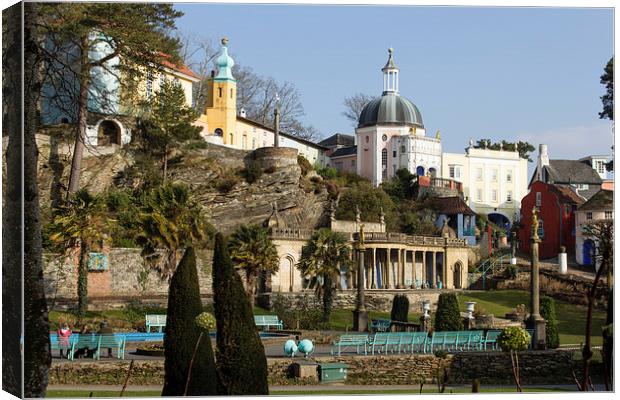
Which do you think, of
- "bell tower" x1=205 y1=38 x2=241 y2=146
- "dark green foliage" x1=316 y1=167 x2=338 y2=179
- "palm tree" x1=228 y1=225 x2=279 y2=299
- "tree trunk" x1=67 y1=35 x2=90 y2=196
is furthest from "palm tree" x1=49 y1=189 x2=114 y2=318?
"dark green foliage" x1=316 y1=167 x2=338 y2=179

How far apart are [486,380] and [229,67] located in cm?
4232

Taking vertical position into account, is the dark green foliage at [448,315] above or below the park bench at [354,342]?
above

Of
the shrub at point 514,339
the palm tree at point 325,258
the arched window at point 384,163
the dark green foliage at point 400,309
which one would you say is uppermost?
the arched window at point 384,163

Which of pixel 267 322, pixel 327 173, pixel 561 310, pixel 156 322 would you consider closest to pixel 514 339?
→ pixel 156 322

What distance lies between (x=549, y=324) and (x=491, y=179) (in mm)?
43819

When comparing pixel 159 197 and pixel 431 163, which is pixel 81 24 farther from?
pixel 431 163

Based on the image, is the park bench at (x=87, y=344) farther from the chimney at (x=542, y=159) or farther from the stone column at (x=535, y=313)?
the chimney at (x=542, y=159)

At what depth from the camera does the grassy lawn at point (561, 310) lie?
3556 cm

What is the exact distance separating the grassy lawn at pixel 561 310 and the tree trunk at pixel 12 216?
57.8 feet

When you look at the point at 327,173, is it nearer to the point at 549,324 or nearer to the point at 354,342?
the point at 549,324

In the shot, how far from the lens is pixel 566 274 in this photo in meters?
51.1

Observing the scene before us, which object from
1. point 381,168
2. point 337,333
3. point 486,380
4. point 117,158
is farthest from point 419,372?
point 381,168

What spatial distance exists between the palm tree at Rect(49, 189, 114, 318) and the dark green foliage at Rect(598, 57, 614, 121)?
18.7 meters

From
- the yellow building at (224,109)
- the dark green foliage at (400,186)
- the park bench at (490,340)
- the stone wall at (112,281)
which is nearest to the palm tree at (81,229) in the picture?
the stone wall at (112,281)
